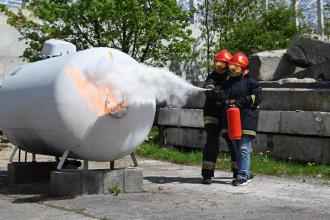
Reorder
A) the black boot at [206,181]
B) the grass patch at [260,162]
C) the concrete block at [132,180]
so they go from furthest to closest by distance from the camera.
Answer: the grass patch at [260,162], the black boot at [206,181], the concrete block at [132,180]

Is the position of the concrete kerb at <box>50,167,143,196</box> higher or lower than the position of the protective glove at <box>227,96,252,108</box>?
lower

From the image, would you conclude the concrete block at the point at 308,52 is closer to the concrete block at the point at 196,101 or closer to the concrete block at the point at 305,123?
the concrete block at the point at 196,101

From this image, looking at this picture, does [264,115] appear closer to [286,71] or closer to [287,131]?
[287,131]

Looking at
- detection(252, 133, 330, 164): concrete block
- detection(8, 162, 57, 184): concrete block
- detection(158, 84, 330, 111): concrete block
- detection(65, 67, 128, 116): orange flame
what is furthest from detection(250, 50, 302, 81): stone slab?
detection(65, 67, 128, 116): orange flame

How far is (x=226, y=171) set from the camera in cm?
935

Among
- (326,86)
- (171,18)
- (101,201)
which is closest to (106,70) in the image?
(101,201)

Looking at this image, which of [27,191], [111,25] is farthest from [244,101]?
[111,25]

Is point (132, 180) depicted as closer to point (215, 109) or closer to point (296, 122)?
point (215, 109)

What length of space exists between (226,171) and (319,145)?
4.92ft

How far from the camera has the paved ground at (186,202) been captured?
5887 mm

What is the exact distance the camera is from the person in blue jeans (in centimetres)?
764

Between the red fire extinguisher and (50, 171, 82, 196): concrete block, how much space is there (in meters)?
1.91

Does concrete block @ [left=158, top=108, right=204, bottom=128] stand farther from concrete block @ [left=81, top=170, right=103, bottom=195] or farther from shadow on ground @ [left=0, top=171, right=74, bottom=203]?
concrete block @ [left=81, top=170, right=103, bottom=195]

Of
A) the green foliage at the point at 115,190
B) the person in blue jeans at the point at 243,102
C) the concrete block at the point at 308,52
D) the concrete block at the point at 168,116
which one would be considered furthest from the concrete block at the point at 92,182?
the concrete block at the point at 308,52
